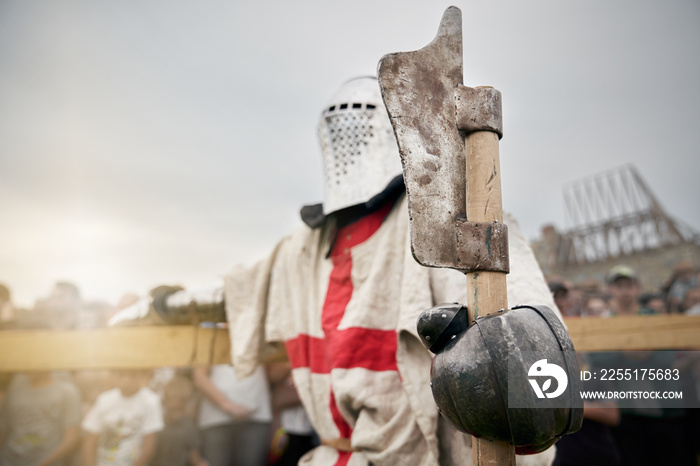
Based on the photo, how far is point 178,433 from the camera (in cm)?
291

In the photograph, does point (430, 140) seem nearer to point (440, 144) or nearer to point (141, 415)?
point (440, 144)

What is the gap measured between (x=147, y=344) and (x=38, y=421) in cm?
126

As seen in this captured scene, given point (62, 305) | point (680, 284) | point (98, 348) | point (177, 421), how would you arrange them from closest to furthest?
point (98, 348)
point (177, 421)
point (62, 305)
point (680, 284)

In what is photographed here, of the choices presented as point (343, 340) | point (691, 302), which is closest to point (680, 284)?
point (691, 302)

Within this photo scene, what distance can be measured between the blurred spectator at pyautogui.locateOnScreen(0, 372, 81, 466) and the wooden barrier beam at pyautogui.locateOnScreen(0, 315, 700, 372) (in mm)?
846

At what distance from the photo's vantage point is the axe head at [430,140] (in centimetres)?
96

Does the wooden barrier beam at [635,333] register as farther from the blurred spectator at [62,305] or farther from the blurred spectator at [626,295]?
the blurred spectator at [62,305]

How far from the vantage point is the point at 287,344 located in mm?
1884

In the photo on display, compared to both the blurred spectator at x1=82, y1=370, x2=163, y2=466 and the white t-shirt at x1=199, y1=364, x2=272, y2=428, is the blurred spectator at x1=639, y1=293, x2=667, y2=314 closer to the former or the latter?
the white t-shirt at x1=199, y1=364, x2=272, y2=428

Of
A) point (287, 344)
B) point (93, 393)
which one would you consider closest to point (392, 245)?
point (287, 344)

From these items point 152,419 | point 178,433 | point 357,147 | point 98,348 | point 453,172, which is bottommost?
point 178,433

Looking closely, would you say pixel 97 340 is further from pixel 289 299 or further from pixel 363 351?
pixel 363 351

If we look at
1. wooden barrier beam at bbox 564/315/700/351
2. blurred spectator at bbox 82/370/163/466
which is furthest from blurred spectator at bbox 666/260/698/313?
blurred spectator at bbox 82/370/163/466

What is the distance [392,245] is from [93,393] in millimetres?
2422
